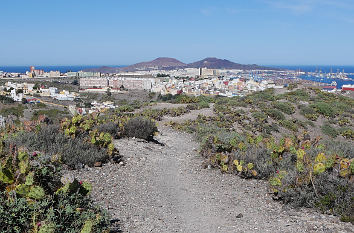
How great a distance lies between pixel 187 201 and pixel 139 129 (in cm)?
497

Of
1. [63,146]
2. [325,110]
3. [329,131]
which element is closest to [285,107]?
[325,110]

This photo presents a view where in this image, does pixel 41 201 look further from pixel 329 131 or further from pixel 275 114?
pixel 275 114

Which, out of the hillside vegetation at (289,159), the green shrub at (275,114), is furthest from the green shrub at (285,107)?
the hillside vegetation at (289,159)

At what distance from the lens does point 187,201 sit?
5.71 meters

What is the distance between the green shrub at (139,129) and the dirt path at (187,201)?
70.5 inches

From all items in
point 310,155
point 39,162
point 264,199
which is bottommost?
point 264,199

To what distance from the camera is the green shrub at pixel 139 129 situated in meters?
10.3

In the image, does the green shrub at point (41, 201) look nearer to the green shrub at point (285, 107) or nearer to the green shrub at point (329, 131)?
the green shrub at point (329, 131)

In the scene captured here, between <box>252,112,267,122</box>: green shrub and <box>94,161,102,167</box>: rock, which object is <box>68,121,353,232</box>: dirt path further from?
<box>252,112,267,122</box>: green shrub

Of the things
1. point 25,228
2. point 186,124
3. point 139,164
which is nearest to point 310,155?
point 139,164

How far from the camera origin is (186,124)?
14070 millimetres

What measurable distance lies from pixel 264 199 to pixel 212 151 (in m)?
2.72

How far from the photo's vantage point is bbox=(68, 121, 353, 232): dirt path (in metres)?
4.64

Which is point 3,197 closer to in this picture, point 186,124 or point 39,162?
point 39,162
